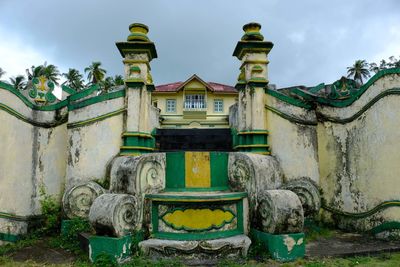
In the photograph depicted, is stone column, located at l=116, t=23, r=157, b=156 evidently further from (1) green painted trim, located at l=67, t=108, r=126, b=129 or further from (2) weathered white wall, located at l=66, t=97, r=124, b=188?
(1) green painted trim, located at l=67, t=108, r=126, b=129

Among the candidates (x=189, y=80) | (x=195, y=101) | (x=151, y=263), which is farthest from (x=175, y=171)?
(x=195, y=101)

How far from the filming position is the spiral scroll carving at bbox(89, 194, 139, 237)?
14.2ft

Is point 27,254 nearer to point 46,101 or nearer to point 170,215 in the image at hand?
point 170,215

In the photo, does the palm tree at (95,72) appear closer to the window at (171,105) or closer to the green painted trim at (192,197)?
the window at (171,105)

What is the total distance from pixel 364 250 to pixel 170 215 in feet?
9.11

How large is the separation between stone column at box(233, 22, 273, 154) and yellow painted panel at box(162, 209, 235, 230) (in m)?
2.11

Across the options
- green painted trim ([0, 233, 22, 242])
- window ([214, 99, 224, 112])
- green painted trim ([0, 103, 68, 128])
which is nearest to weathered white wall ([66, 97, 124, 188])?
green painted trim ([0, 103, 68, 128])

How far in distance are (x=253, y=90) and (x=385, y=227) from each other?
11.0 feet

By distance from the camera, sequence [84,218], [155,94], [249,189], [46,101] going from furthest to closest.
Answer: [155,94] < [46,101] < [84,218] < [249,189]

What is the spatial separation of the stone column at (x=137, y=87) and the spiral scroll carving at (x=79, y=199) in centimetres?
92

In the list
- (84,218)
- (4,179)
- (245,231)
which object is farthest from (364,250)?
(4,179)

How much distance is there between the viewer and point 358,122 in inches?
225

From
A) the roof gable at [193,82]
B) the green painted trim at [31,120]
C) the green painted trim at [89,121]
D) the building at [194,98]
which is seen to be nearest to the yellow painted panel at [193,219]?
the green painted trim at [89,121]

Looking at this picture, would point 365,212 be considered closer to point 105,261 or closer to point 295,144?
point 295,144
